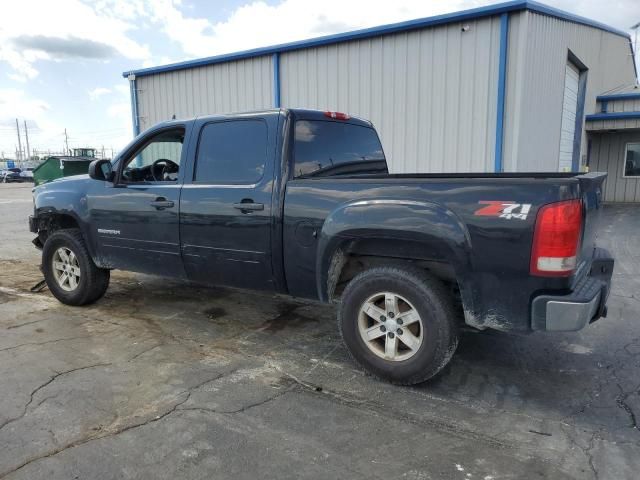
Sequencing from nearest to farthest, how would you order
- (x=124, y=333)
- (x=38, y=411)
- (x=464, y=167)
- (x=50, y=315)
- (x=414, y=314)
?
(x=38, y=411)
(x=414, y=314)
(x=124, y=333)
(x=50, y=315)
(x=464, y=167)

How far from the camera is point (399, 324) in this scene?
11.3ft

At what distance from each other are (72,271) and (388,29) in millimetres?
7855

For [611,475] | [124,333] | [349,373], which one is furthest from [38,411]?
[611,475]

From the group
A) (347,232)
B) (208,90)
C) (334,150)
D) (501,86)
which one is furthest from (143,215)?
(208,90)

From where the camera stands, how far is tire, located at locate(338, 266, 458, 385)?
3.27 meters

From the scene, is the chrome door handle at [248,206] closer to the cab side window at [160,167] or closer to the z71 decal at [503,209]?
the cab side window at [160,167]

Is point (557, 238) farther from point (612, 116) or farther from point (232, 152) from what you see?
point (612, 116)

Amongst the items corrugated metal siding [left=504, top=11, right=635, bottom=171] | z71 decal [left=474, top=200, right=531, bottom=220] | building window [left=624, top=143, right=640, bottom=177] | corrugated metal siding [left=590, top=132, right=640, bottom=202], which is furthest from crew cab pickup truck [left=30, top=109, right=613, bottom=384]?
building window [left=624, top=143, right=640, bottom=177]

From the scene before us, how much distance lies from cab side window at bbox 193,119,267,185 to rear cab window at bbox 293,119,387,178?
12.3 inches

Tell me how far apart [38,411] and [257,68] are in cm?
1077

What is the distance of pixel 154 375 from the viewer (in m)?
3.70

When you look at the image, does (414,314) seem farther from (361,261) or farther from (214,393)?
(214,393)

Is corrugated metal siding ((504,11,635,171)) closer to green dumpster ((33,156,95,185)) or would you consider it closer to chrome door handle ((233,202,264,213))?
chrome door handle ((233,202,264,213))

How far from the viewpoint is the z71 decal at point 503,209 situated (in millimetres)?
2876
